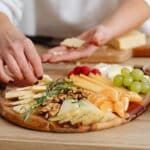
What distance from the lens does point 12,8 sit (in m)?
1.74

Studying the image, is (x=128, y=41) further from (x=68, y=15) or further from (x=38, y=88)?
(x=38, y=88)

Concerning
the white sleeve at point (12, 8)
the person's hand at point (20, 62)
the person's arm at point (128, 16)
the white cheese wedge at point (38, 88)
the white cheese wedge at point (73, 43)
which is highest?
the white sleeve at point (12, 8)

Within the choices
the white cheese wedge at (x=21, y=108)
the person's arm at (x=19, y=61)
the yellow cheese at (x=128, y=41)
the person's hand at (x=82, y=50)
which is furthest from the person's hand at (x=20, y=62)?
the yellow cheese at (x=128, y=41)

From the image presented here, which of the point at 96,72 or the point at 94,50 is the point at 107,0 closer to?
the point at 94,50

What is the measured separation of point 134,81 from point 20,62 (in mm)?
257

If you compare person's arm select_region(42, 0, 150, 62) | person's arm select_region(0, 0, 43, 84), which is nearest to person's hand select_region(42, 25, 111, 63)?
person's arm select_region(42, 0, 150, 62)

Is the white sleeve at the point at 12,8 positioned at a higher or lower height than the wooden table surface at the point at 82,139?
higher

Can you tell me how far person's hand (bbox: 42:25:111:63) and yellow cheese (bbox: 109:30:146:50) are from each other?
4 cm

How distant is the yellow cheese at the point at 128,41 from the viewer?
1.62 meters

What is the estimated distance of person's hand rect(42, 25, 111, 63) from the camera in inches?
61.4

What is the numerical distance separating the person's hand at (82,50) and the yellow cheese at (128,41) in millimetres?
39

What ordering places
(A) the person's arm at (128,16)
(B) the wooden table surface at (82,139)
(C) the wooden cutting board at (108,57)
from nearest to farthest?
(B) the wooden table surface at (82,139) < (C) the wooden cutting board at (108,57) < (A) the person's arm at (128,16)

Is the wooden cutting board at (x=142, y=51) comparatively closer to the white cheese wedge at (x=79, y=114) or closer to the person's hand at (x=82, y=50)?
the person's hand at (x=82, y=50)

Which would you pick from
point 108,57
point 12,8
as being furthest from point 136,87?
point 12,8
